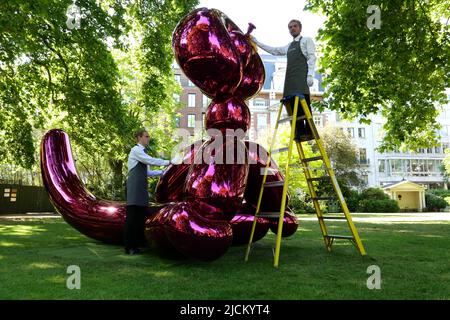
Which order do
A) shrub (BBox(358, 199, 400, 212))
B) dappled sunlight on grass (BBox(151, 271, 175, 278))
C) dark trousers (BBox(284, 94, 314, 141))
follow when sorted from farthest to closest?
shrub (BBox(358, 199, 400, 212)) → dark trousers (BBox(284, 94, 314, 141)) → dappled sunlight on grass (BBox(151, 271, 175, 278))

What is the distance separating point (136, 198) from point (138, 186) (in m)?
0.21

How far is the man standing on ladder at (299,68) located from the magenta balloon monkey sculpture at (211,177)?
2.06 feet

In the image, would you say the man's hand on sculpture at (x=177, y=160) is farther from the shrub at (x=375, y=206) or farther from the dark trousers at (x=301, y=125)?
the shrub at (x=375, y=206)

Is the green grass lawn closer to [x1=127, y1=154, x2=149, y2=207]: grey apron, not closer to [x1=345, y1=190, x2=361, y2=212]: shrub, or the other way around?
[x1=127, y1=154, x2=149, y2=207]: grey apron

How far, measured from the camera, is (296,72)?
572 centimetres

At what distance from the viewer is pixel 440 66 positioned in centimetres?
1027

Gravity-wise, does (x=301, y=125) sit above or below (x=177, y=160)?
above

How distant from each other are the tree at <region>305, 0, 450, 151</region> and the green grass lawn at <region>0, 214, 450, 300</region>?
5.18 meters

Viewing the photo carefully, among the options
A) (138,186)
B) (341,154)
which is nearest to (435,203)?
(341,154)

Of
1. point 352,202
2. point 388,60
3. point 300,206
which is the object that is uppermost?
point 388,60

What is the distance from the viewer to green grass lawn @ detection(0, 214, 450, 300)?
3.58 metres

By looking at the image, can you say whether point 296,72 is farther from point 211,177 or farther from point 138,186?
point 138,186

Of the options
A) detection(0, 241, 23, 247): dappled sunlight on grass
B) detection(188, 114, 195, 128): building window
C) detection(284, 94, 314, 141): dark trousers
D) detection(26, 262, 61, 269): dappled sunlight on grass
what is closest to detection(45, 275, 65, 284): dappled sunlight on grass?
detection(26, 262, 61, 269): dappled sunlight on grass

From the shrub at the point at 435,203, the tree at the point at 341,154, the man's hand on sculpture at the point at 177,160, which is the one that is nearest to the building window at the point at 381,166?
the shrub at the point at 435,203
